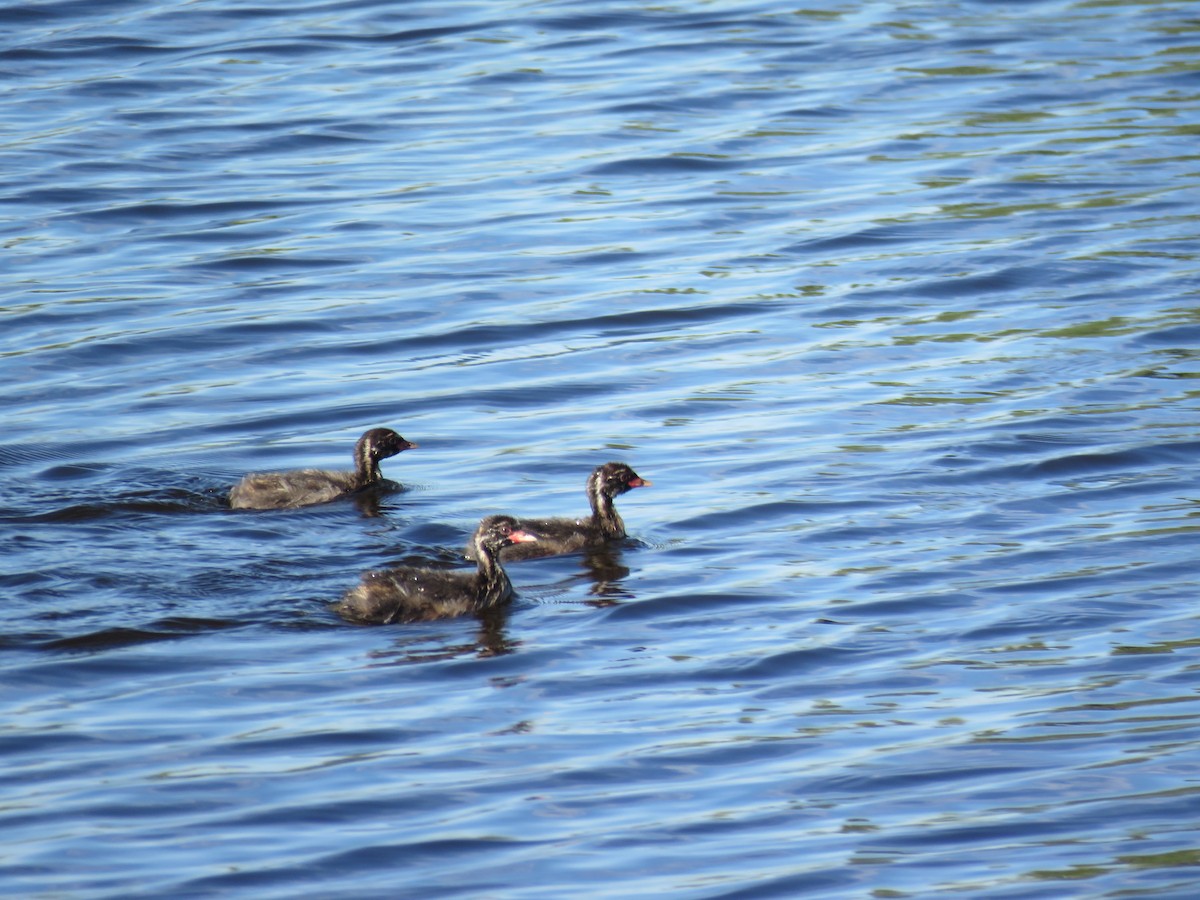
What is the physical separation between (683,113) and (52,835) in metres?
16.2

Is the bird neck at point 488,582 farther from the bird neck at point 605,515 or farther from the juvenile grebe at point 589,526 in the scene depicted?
the bird neck at point 605,515

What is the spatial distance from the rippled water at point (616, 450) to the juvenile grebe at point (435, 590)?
0.53 feet

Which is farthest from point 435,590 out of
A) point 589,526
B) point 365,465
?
point 365,465

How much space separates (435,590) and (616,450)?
283cm

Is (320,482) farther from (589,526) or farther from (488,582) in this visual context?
(488,582)

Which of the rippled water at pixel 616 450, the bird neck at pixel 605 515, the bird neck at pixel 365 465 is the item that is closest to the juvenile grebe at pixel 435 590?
the rippled water at pixel 616 450

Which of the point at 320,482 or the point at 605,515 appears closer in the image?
the point at 605,515

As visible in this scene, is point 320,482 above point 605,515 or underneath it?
above

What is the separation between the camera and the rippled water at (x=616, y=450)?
7605 millimetres

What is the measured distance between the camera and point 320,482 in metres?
11.8

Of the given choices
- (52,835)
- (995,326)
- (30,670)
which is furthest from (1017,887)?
(995,326)

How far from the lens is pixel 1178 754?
26.1ft

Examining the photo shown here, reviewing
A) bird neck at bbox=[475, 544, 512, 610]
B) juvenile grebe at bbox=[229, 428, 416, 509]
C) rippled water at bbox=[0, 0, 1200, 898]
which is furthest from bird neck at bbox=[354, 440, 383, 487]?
bird neck at bbox=[475, 544, 512, 610]

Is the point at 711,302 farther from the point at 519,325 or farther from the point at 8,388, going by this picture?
the point at 8,388
